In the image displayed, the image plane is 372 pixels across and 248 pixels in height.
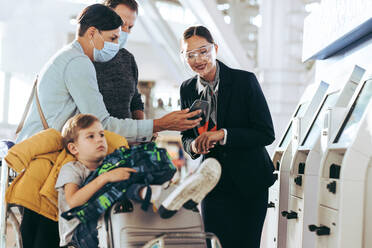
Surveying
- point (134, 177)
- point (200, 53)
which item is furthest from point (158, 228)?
point (200, 53)

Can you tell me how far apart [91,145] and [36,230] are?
16.7 inches

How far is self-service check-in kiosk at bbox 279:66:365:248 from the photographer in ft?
7.50

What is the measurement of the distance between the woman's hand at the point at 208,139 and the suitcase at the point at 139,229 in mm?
392

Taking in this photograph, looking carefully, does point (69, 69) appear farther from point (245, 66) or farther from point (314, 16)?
point (245, 66)

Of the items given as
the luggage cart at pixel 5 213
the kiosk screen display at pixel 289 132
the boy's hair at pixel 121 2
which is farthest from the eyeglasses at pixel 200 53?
the kiosk screen display at pixel 289 132

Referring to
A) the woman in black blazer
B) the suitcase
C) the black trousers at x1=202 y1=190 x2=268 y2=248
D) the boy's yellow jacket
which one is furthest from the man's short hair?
the black trousers at x1=202 y1=190 x2=268 y2=248

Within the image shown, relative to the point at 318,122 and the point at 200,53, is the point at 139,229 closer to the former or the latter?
the point at 200,53

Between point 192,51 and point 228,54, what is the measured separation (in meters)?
2.95

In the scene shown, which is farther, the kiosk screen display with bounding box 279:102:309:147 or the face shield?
the kiosk screen display with bounding box 279:102:309:147

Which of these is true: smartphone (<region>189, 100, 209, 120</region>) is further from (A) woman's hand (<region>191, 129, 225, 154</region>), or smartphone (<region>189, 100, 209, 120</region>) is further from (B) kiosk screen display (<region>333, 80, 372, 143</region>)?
(B) kiosk screen display (<region>333, 80, 372, 143</region>)

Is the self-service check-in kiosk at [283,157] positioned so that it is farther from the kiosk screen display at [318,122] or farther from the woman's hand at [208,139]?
the woman's hand at [208,139]

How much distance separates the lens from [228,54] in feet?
16.2

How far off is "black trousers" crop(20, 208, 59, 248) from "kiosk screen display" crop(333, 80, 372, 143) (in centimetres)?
128

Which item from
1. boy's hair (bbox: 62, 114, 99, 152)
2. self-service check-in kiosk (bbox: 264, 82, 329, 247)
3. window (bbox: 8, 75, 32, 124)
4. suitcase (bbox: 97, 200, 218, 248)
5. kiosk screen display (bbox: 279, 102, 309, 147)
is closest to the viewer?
suitcase (bbox: 97, 200, 218, 248)
